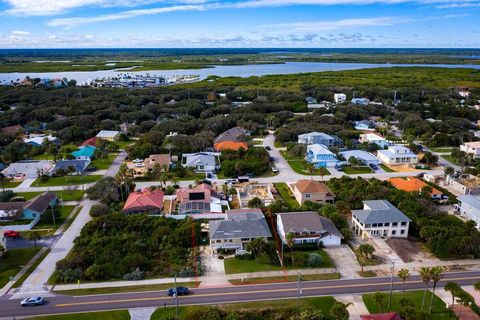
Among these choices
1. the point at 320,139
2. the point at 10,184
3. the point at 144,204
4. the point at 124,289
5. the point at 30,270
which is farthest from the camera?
the point at 320,139

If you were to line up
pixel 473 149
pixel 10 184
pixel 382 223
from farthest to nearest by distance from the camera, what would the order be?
pixel 473 149, pixel 10 184, pixel 382 223

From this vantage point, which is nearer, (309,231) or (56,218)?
(309,231)

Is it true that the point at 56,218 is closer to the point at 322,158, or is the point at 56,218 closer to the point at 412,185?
the point at 322,158

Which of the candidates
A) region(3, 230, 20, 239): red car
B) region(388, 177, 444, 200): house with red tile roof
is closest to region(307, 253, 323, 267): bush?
region(388, 177, 444, 200): house with red tile roof

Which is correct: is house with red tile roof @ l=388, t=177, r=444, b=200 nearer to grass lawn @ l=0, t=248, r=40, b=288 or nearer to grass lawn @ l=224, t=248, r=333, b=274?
grass lawn @ l=224, t=248, r=333, b=274

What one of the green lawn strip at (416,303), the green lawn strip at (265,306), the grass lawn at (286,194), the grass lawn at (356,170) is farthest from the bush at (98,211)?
the grass lawn at (356,170)

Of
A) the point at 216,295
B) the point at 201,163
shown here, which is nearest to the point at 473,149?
the point at 201,163
